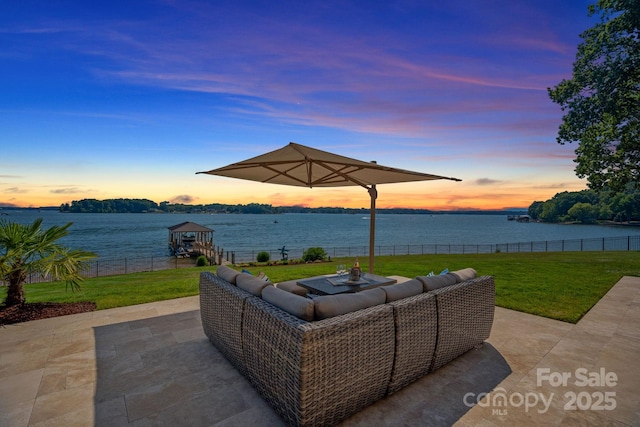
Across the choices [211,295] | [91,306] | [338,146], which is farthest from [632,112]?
[91,306]

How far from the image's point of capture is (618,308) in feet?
15.9

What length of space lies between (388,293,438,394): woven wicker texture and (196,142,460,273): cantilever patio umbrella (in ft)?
5.96

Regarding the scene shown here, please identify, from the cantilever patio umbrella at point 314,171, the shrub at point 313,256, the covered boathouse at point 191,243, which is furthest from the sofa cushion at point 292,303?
the covered boathouse at point 191,243

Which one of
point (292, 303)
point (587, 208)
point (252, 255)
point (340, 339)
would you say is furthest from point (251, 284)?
point (587, 208)

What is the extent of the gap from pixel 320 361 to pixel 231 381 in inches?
51.5

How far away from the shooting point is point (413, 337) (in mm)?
2572

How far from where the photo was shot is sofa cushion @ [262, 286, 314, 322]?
2152 mm

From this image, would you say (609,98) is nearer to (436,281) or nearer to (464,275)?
(464,275)

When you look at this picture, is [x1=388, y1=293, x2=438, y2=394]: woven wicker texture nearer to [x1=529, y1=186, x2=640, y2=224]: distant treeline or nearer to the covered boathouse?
A: the covered boathouse

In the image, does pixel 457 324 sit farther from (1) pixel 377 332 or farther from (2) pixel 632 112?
(2) pixel 632 112

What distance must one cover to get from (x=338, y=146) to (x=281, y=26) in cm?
472

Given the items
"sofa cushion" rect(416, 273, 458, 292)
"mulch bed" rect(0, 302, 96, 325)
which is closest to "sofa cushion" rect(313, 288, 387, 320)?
"sofa cushion" rect(416, 273, 458, 292)

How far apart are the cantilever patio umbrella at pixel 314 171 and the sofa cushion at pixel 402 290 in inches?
62.8

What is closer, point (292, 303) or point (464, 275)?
point (292, 303)
